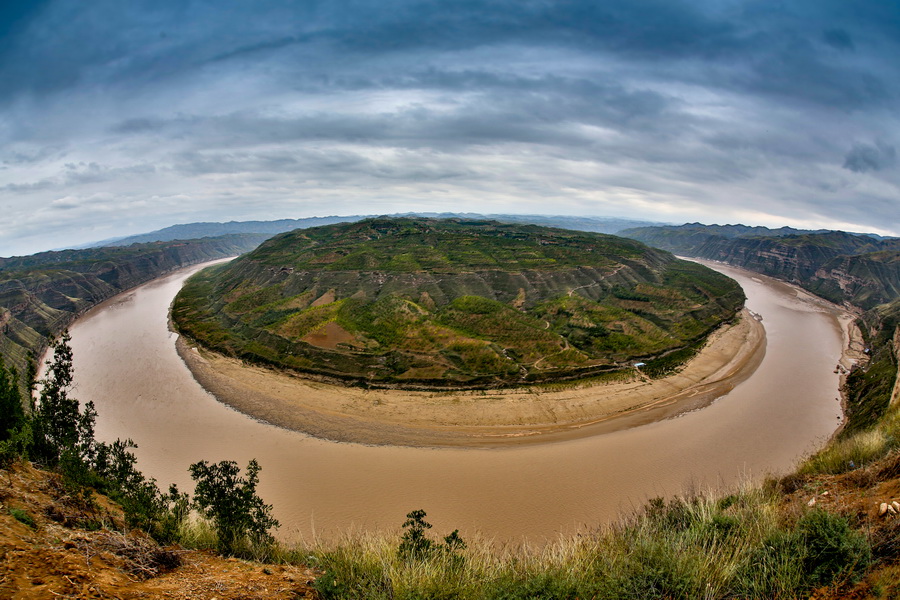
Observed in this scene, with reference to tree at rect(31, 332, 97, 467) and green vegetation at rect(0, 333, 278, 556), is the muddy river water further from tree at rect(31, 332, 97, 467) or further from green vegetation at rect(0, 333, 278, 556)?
tree at rect(31, 332, 97, 467)

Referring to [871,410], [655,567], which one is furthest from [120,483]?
[871,410]

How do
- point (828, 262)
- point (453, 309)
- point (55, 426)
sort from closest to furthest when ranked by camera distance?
point (55, 426)
point (453, 309)
point (828, 262)

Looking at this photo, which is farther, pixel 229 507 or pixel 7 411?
pixel 229 507

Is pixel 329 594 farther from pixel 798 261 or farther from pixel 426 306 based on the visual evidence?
pixel 798 261

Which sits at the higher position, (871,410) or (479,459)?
(871,410)

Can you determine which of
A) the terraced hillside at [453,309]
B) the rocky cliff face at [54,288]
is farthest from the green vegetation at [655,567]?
the rocky cliff face at [54,288]

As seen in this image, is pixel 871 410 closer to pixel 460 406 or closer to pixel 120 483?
pixel 460 406
